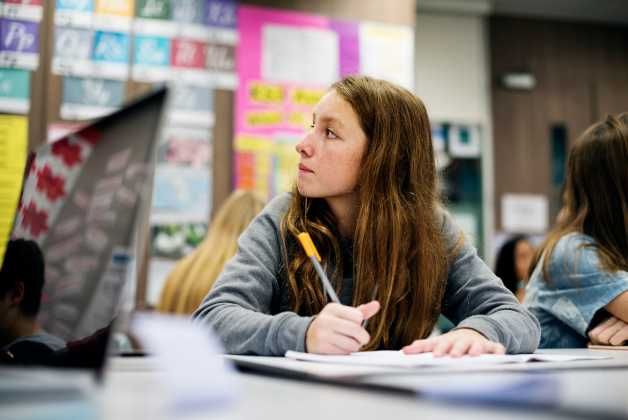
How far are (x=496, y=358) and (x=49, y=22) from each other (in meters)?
2.06

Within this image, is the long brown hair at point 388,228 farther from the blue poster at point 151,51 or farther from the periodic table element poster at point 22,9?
the periodic table element poster at point 22,9

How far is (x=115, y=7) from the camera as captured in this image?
247cm

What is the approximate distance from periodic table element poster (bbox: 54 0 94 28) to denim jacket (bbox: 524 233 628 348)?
171cm

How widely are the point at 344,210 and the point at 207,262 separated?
723mm

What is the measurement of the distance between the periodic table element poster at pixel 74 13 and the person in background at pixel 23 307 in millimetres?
1957

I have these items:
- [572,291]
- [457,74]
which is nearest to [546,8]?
[457,74]

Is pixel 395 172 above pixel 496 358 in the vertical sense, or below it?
above

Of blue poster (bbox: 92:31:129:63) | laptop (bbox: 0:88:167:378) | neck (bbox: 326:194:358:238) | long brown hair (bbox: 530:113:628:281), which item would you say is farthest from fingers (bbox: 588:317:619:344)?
blue poster (bbox: 92:31:129:63)

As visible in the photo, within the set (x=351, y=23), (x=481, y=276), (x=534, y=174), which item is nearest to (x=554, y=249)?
(x=481, y=276)

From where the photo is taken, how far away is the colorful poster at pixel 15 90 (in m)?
2.32

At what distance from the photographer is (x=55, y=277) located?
554mm

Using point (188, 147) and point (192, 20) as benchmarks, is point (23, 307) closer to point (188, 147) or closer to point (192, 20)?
point (188, 147)

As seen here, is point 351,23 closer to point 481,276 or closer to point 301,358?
point 481,276

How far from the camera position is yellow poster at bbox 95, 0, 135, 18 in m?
2.45
